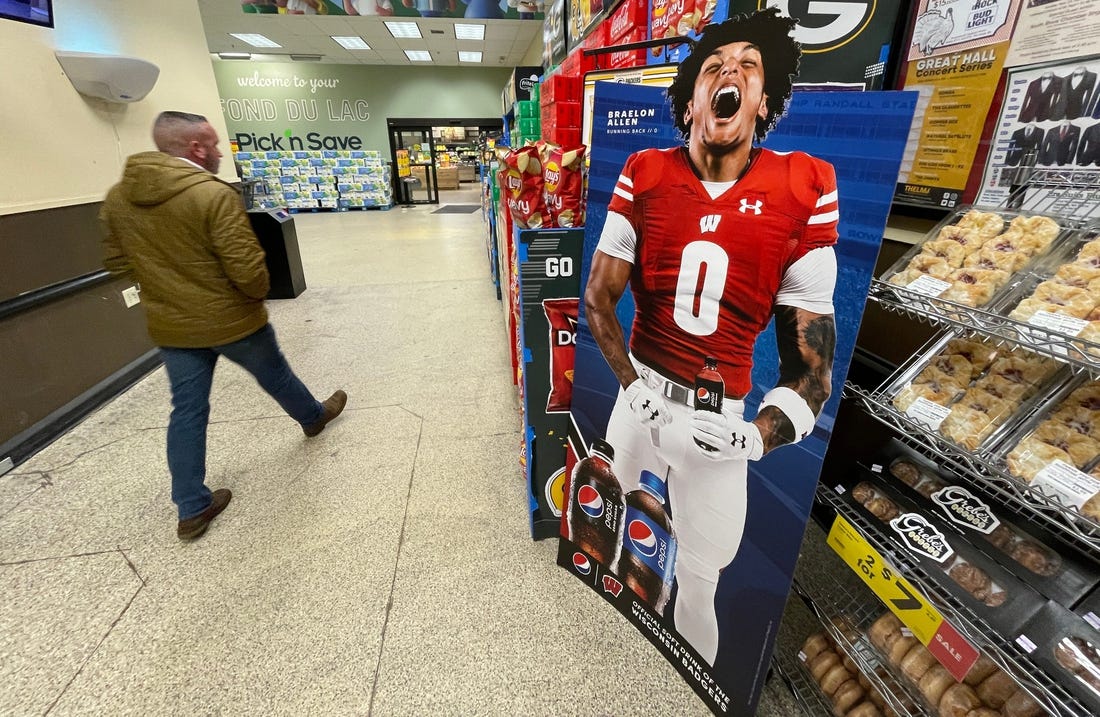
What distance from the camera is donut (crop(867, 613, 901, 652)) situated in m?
1.12

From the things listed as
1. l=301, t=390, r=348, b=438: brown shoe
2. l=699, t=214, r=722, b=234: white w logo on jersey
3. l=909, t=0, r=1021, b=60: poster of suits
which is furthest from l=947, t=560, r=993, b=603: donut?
Result: l=301, t=390, r=348, b=438: brown shoe

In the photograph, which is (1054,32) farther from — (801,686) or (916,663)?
(801,686)

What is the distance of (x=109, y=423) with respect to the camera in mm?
2777

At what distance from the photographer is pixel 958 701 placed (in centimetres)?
99

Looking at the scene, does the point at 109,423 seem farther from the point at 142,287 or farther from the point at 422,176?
the point at 422,176

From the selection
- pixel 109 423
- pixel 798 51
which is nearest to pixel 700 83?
pixel 798 51

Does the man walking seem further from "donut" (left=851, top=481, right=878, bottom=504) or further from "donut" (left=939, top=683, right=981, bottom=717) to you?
"donut" (left=939, top=683, right=981, bottom=717)

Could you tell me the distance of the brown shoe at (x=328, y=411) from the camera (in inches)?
103

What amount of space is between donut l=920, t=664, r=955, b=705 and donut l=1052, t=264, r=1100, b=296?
31.8 inches

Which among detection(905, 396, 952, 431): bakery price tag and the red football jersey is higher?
the red football jersey

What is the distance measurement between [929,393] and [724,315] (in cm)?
43

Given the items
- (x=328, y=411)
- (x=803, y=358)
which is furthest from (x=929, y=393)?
(x=328, y=411)

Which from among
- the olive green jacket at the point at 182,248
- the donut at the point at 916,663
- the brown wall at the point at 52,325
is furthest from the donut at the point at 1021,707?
the brown wall at the point at 52,325

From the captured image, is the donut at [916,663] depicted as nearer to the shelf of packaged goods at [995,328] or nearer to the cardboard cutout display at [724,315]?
the cardboard cutout display at [724,315]
